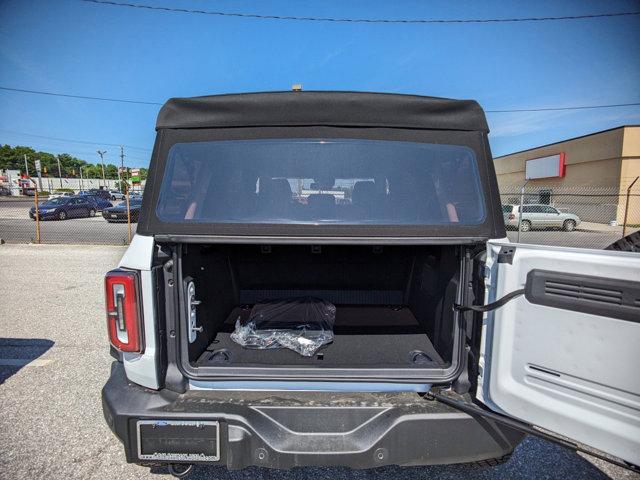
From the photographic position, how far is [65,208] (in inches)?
866

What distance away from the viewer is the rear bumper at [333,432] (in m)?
1.53

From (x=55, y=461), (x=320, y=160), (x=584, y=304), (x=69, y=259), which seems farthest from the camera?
(x=69, y=259)

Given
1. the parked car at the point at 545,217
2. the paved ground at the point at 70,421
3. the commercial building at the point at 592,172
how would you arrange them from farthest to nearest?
the commercial building at the point at 592,172 < the parked car at the point at 545,217 < the paved ground at the point at 70,421

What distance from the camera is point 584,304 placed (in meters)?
1.29

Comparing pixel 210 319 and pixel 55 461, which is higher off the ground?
pixel 210 319

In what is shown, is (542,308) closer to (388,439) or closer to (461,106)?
(388,439)

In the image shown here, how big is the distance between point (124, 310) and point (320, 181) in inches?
43.8

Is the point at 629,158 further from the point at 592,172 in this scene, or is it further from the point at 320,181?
the point at 320,181

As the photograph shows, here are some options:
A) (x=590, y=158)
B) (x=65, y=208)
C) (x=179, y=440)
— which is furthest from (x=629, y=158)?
(x=65, y=208)

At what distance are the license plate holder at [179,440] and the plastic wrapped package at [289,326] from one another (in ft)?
2.59

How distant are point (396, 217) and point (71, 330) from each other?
4.65 metres

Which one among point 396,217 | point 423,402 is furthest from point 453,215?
point 423,402

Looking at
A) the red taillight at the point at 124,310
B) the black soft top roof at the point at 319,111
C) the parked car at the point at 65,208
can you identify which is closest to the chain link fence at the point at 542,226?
the parked car at the point at 65,208

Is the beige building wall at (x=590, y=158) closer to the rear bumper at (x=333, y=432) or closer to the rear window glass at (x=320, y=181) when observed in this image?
the rear window glass at (x=320, y=181)
